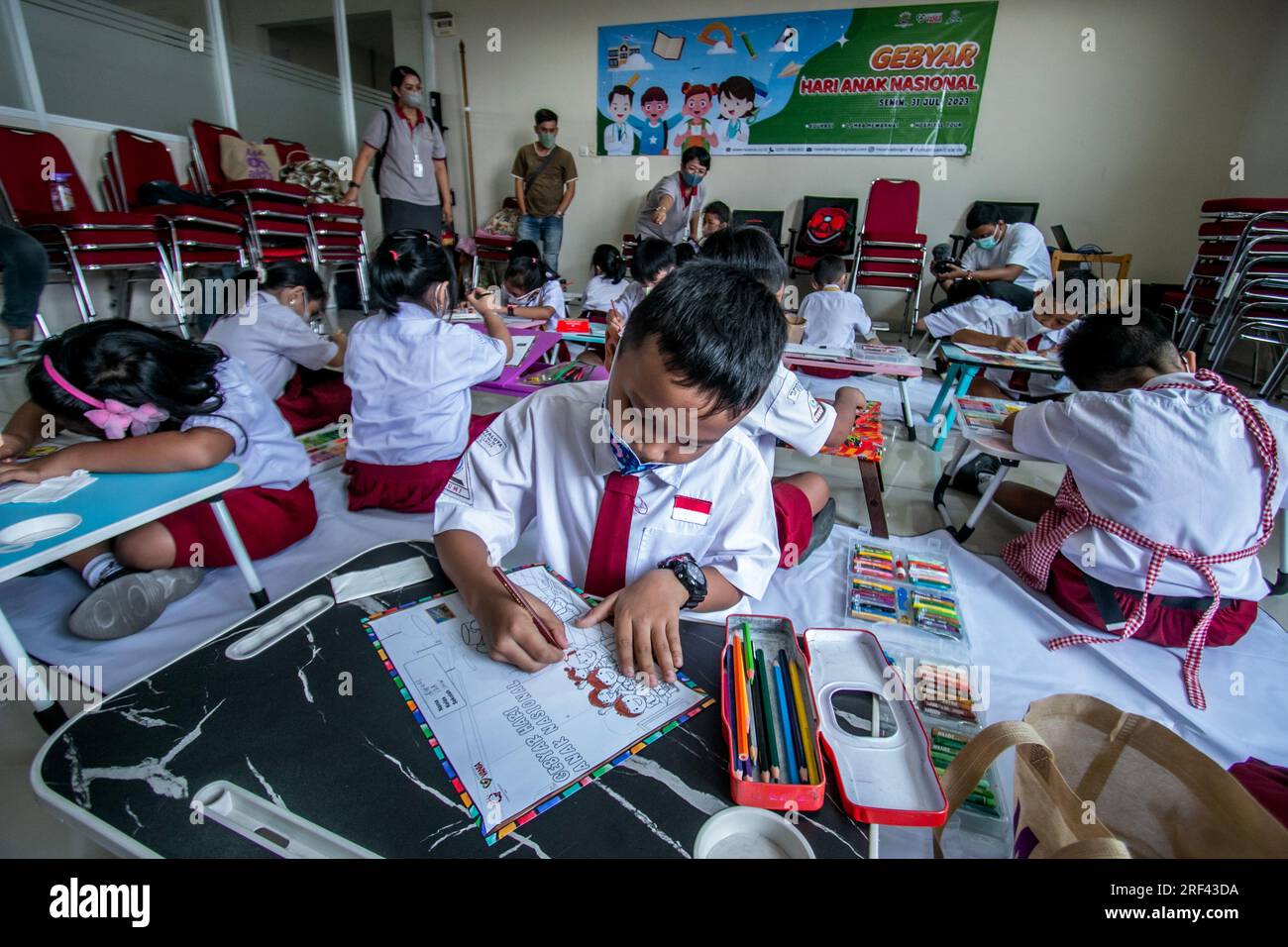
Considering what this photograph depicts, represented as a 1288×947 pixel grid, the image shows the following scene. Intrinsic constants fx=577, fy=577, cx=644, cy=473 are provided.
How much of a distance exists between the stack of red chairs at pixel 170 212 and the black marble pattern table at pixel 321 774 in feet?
13.5

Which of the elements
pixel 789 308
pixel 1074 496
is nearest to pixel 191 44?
pixel 789 308

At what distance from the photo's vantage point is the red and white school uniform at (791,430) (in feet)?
5.11

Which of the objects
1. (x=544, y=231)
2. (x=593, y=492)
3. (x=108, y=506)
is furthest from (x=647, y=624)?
(x=544, y=231)

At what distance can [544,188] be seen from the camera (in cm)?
595

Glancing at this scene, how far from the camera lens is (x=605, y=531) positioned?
95 centimetres

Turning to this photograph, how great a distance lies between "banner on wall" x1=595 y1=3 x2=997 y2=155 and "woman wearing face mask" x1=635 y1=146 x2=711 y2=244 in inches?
49.3

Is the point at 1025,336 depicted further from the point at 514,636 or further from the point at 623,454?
the point at 514,636

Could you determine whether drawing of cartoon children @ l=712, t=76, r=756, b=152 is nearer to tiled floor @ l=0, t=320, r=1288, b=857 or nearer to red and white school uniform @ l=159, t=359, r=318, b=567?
tiled floor @ l=0, t=320, r=1288, b=857

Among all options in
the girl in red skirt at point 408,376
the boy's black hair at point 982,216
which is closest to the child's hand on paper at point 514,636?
the girl in red skirt at point 408,376

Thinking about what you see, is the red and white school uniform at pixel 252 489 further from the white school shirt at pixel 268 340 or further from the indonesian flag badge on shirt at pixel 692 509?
the indonesian flag badge on shirt at pixel 692 509

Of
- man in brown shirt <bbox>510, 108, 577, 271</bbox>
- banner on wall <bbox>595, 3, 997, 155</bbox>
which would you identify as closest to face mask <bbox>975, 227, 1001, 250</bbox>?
banner on wall <bbox>595, 3, 997, 155</bbox>

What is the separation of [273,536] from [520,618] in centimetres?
138

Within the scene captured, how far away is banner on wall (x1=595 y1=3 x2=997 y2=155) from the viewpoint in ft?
17.1
